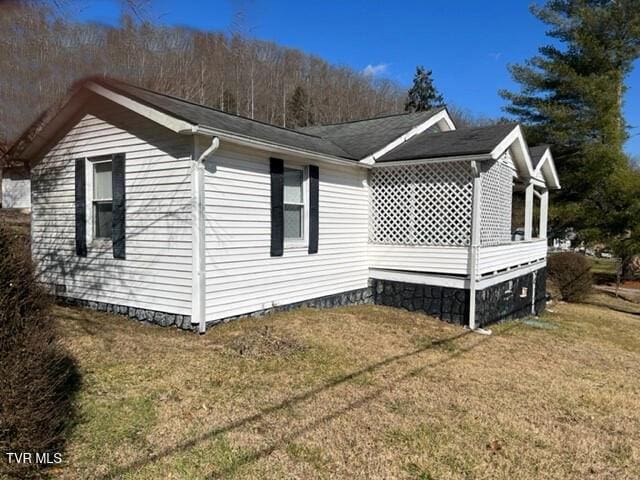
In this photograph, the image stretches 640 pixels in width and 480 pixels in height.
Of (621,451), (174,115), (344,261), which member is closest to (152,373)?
(174,115)

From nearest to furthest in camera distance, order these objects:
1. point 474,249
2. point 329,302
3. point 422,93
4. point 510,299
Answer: point 474,249 < point 329,302 < point 510,299 < point 422,93

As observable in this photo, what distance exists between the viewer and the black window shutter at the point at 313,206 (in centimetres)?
794

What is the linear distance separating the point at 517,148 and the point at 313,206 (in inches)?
200

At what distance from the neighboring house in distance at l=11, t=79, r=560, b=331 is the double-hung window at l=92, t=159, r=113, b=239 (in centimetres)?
2

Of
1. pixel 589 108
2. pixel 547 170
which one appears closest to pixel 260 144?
pixel 547 170

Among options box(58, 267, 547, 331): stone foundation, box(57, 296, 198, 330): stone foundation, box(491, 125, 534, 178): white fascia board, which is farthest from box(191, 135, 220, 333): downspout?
box(491, 125, 534, 178): white fascia board

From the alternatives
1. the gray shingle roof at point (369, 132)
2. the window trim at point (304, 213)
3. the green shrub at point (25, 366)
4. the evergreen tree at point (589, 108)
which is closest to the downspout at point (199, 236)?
the window trim at point (304, 213)

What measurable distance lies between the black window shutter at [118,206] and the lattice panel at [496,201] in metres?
6.21

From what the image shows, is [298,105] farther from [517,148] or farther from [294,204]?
[294,204]

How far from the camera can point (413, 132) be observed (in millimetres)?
10500

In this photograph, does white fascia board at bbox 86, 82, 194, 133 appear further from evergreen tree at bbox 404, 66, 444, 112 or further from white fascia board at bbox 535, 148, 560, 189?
evergreen tree at bbox 404, 66, 444, 112

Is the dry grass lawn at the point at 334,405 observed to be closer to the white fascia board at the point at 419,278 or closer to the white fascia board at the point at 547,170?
the white fascia board at the point at 419,278

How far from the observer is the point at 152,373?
4633 millimetres

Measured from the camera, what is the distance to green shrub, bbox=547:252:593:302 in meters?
14.9
